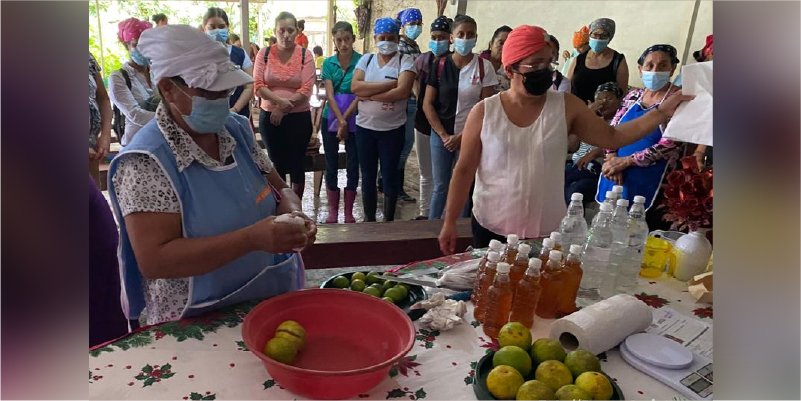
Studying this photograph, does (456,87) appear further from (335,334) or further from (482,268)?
(335,334)

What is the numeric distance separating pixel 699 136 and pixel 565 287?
0.74 meters

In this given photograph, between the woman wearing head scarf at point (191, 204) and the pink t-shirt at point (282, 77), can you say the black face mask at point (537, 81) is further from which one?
the pink t-shirt at point (282, 77)

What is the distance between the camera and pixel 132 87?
3.68 meters

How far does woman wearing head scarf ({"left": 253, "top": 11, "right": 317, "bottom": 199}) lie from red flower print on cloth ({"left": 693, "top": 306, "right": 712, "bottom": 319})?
3345 mm

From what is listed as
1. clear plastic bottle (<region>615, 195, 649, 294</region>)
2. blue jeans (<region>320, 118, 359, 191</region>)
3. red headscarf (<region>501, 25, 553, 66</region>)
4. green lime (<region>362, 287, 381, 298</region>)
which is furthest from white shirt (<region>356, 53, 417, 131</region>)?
green lime (<region>362, 287, 381, 298</region>)

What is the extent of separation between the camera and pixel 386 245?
3.41 metres

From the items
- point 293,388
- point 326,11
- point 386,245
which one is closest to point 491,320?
point 293,388

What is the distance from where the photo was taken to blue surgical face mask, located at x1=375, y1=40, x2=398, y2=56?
4.13 m

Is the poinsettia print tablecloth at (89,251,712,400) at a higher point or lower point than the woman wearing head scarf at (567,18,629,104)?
lower

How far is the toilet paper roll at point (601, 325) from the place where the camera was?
135 cm

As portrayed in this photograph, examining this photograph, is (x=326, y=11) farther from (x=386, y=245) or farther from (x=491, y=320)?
(x=491, y=320)

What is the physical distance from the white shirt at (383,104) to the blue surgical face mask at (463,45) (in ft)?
1.30

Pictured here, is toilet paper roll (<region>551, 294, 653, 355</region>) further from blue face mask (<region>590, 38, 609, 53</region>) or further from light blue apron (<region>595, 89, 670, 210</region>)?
blue face mask (<region>590, 38, 609, 53</region>)
